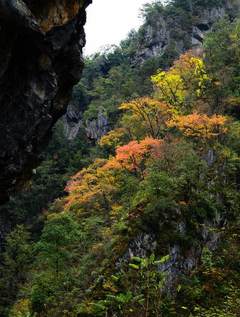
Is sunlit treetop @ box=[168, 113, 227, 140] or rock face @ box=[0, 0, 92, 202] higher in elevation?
sunlit treetop @ box=[168, 113, 227, 140]

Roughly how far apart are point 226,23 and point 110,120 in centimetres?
1425

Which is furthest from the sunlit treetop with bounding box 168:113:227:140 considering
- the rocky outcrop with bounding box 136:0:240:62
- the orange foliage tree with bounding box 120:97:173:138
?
the rocky outcrop with bounding box 136:0:240:62

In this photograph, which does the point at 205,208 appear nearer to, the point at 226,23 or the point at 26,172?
the point at 26,172

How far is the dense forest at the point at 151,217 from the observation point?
67.4ft

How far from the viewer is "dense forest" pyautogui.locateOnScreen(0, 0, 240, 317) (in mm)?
20531

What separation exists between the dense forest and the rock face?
3.00 m

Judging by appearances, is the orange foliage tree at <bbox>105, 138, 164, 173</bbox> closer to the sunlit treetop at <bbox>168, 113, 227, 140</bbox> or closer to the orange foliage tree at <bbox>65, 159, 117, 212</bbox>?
the orange foliage tree at <bbox>65, 159, 117, 212</bbox>

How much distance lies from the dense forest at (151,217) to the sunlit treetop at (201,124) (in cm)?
7

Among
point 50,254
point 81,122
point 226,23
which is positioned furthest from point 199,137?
point 81,122

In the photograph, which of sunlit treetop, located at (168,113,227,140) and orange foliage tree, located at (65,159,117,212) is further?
orange foliage tree, located at (65,159,117,212)

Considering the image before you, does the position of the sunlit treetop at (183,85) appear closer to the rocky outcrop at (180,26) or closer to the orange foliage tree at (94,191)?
the orange foliage tree at (94,191)

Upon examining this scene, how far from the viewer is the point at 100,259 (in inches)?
908

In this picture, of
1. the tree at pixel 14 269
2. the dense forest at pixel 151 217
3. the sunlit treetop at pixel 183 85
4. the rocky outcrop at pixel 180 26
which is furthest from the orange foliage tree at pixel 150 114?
the rocky outcrop at pixel 180 26

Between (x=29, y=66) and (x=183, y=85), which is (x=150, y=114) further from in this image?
(x=29, y=66)
